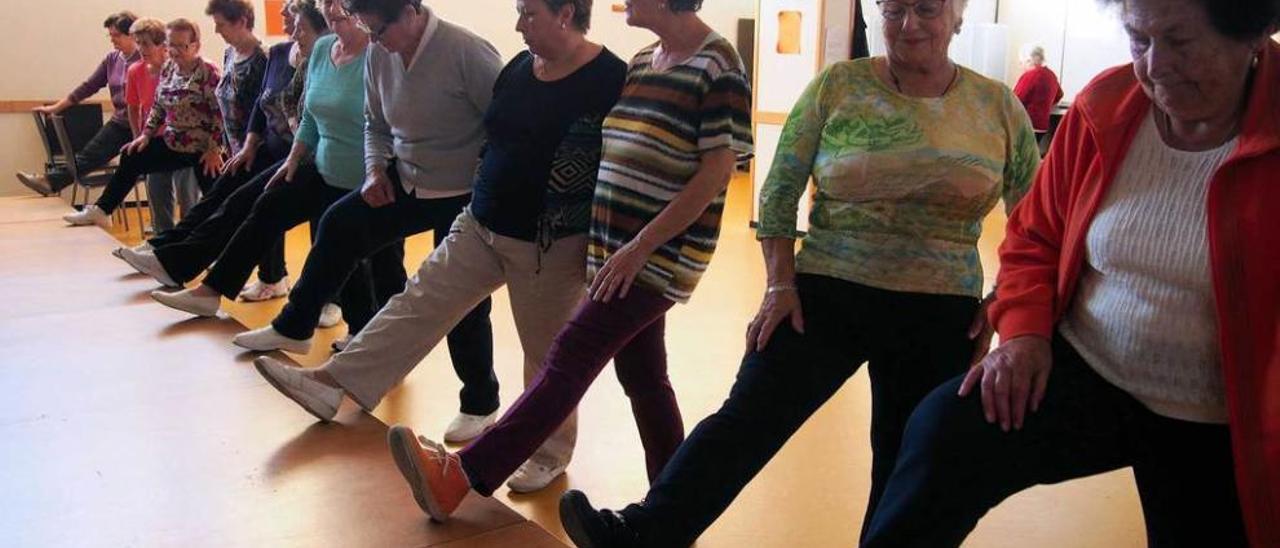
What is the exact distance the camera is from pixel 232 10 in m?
5.10

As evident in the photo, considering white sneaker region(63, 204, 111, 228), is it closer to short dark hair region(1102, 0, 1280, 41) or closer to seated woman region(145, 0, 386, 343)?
seated woman region(145, 0, 386, 343)

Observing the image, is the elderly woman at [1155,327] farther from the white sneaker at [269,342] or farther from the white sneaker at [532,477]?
Result: the white sneaker at [269,342]

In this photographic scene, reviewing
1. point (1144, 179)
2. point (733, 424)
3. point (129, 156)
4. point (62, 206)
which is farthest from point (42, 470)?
point (62, 206)

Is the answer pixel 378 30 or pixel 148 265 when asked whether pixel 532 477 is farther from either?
pixel 148 265

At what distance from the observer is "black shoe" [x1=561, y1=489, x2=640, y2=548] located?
5.83 feet

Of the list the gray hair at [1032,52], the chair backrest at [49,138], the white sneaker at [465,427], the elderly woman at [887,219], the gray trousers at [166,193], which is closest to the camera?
the elderly woman at [887,219]

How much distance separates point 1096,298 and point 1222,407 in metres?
0.21

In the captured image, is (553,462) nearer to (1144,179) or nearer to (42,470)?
(42,470)

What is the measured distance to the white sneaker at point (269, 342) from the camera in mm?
3771

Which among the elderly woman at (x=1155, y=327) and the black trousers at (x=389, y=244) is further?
the black trousers at (x=389, y=244)

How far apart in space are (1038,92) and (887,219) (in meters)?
8.10

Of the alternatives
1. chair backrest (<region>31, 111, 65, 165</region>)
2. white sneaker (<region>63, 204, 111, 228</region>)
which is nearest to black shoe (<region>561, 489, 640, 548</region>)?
white sneaker (<region>63, 204, 111, 228</region>)

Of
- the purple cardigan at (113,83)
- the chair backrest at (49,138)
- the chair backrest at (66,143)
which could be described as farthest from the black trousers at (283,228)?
the chair backrest at (49,138)

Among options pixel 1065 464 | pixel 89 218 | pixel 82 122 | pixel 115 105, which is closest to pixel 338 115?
pixel 1065 464
